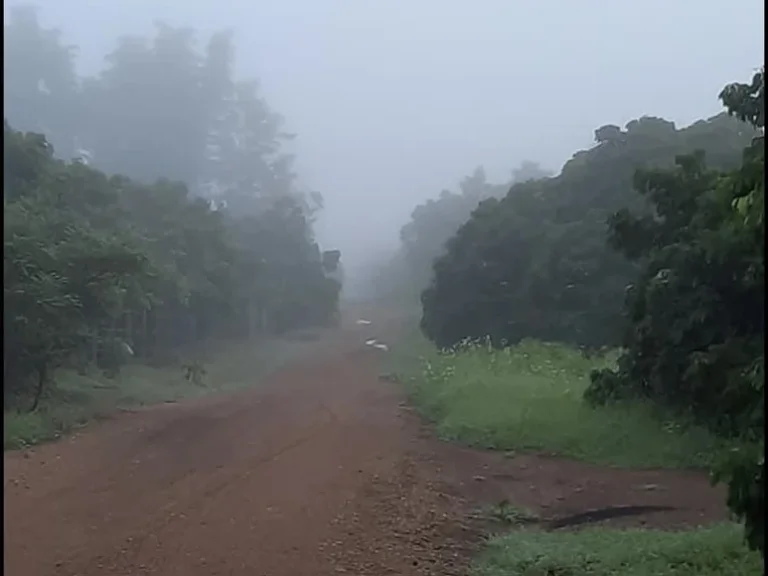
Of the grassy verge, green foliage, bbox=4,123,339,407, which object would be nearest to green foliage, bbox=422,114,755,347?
the grassy verge

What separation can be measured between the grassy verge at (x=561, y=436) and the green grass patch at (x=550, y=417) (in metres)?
0.01

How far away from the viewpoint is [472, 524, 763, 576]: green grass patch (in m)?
4.87

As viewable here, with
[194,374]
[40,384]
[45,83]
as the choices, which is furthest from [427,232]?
[40,384]

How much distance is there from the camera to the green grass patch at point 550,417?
28.5ft

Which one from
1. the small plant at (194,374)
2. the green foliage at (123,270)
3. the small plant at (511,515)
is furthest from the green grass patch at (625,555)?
the small plant at (194,374)

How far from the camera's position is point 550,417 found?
9.81m

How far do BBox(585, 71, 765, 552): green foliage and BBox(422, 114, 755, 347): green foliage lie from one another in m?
5.39

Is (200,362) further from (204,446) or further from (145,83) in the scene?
(145,83)

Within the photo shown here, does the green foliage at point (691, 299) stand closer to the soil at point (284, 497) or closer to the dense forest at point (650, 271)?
the dense forest at point (650, 271)

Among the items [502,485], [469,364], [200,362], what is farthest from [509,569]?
[200,362]

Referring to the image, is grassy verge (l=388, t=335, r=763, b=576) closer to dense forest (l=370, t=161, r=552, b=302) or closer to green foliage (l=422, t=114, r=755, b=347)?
green foliage (l=422, t=114, r=755, b=347)

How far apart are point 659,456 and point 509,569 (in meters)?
3.85

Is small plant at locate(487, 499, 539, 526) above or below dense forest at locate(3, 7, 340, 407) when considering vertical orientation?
below

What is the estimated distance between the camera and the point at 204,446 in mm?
9125
